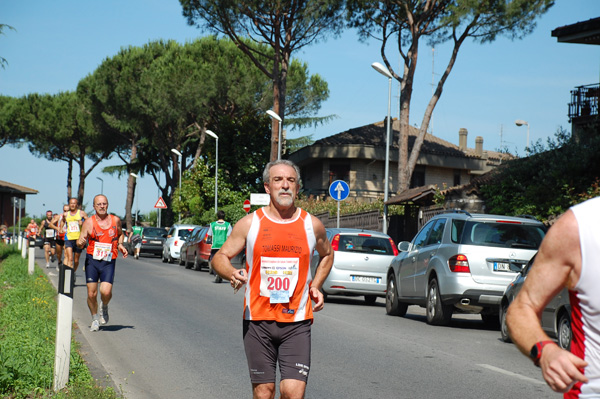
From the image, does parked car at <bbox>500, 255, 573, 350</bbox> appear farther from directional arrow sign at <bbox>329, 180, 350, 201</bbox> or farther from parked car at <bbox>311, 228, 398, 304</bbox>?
directional arrow sign at <bbox>329, 180, 350, 201</bbox>

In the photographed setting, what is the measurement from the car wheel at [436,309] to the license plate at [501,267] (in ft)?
3.19

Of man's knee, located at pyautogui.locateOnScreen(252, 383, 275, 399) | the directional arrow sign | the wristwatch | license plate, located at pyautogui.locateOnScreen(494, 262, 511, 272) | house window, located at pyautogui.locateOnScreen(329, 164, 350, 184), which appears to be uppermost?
house window, located at pyautogui.locateOnScreen(329, 164, 350, 184)

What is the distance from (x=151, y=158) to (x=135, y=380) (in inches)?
2227

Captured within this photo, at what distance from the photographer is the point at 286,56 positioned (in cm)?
3769

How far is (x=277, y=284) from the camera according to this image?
17.4ft

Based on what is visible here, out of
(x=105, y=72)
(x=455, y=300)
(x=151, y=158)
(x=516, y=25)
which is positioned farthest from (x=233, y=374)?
(x=151, y=158)

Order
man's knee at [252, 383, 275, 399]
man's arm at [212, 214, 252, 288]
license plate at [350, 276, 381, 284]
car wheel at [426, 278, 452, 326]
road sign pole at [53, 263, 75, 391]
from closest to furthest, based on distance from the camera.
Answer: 1. man's knee at [252, 383, 275, 399]
2. man's arm at [212, 214, 252, 288]
3. road sign pole at [53, 263, 75, 391]
4. car wheel at [426, 278, 452, 326]
5. license plate at [350, 276, 381, 284]

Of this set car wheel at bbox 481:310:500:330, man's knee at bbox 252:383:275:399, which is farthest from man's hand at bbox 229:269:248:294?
car wheel at bbox 481:310:500:330

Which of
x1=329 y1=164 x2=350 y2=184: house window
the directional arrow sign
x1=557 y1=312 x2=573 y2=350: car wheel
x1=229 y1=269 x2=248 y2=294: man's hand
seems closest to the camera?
x1=229 y1=269 x2=248 y2=294: man's hand

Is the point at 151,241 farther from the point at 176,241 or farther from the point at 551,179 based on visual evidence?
the point at 551,179

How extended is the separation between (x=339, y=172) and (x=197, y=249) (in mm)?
22107

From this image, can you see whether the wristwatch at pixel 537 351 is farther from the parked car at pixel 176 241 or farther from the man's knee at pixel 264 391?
the parked car at pixel 176 241

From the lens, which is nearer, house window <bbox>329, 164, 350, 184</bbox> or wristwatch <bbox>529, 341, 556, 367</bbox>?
wristwatch <bbox>529, 341, 556, 367</bbox>

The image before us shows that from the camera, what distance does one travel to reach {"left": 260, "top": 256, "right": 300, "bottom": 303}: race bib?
5.31m
